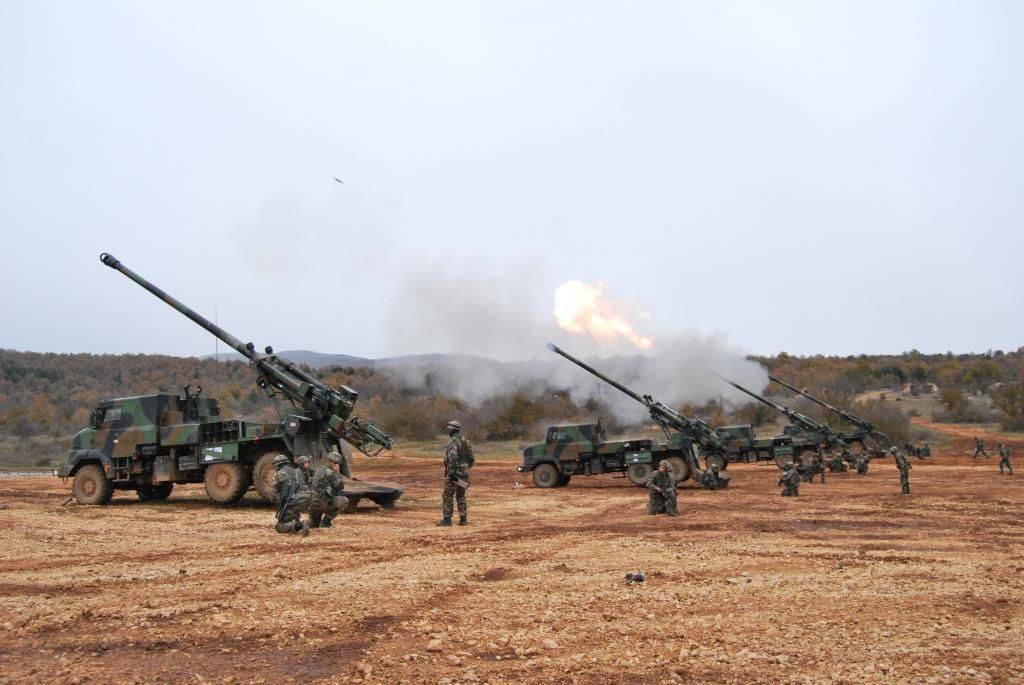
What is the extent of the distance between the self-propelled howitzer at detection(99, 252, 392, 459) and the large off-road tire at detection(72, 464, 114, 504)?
391 cm

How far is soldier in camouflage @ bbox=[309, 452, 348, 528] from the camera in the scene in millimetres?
13359

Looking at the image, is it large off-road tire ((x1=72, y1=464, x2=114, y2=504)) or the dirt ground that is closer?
the dirt ground

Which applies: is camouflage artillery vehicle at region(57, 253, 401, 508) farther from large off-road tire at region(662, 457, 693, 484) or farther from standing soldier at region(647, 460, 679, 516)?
large off-road tire at region(662, 457, 693, 484)

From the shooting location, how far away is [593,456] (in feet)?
83.7

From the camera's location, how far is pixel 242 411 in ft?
183

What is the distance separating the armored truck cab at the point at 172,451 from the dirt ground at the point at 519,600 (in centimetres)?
252

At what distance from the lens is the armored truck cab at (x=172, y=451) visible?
1800 centimetres

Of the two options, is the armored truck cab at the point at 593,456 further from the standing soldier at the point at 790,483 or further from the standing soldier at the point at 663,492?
the standing soldier at the point at 663,492

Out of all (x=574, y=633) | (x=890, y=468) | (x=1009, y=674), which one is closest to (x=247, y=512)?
(x=574, y=633)

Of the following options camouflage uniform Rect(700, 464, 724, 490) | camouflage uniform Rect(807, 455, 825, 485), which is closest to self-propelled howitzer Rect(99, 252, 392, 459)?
camouflage uniform Rect(700, 464, 724, 490)

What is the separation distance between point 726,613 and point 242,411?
170 ft

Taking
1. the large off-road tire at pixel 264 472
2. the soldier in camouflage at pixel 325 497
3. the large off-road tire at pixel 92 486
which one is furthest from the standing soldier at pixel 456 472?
the large off-road tire at pixel 92 486

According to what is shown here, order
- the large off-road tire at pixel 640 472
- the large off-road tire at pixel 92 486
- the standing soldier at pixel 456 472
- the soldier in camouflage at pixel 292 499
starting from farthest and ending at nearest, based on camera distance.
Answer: the large off-road tire at pixel 640 472 → the large off-road tire at pixel 92 486 → the standing soldier at pixel 456 472 → the soldier in camouflage at pixel 292 499

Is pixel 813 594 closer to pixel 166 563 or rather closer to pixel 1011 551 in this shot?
pixel 1011 551
